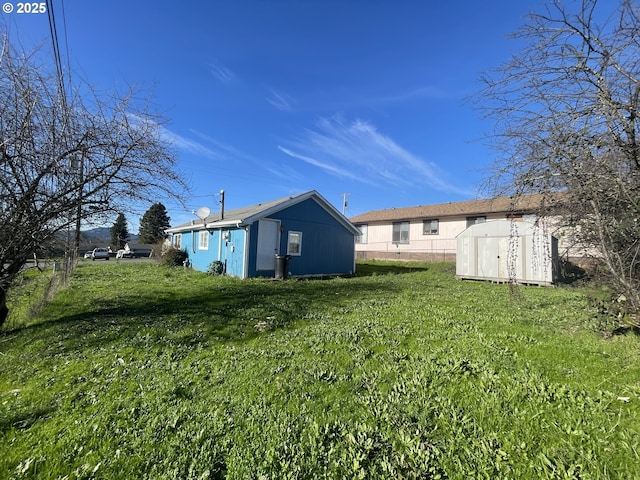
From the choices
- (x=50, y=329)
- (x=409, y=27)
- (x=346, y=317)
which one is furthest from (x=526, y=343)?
(x=409, y=27)

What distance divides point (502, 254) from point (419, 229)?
11.1 m

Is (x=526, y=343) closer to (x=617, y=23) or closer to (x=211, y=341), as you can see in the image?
(x=617, y=23)

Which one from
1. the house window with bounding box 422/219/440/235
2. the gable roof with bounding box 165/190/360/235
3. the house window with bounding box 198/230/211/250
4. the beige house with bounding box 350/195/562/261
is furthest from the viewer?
the house window with bounding box 422/219/440/235

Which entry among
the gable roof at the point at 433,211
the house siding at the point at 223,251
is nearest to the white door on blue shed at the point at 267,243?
the house siding at the point at 223,251

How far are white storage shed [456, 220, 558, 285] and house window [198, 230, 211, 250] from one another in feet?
40.0

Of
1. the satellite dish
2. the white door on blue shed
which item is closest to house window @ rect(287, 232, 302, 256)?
the white door on blue shed

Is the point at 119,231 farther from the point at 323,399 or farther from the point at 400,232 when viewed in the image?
the point at 400,232

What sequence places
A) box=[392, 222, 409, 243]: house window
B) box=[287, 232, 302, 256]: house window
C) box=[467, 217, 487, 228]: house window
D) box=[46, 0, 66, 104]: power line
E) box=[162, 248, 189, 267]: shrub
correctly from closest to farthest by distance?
box=[46, 0, 66, 104]: power line
box=[287, 232, 302, 256]: house window
box=[162, 248, 189, 267]: shrub
box=[467, 217, 487, 228]: house window
box=[392, 222, 409, 243]: house window

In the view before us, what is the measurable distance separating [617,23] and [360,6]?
24.8 feet

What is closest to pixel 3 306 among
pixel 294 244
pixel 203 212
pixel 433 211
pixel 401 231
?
pixel 294 244

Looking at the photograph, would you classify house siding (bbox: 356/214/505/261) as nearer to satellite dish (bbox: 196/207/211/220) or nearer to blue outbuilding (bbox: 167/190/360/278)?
blue outbuilding (bbox: 167/190/360/278)

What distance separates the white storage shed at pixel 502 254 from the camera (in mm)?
10828

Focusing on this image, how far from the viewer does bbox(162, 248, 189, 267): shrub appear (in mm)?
17531

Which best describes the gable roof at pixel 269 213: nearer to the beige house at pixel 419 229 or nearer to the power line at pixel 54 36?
the beige house at pixel 419 229
